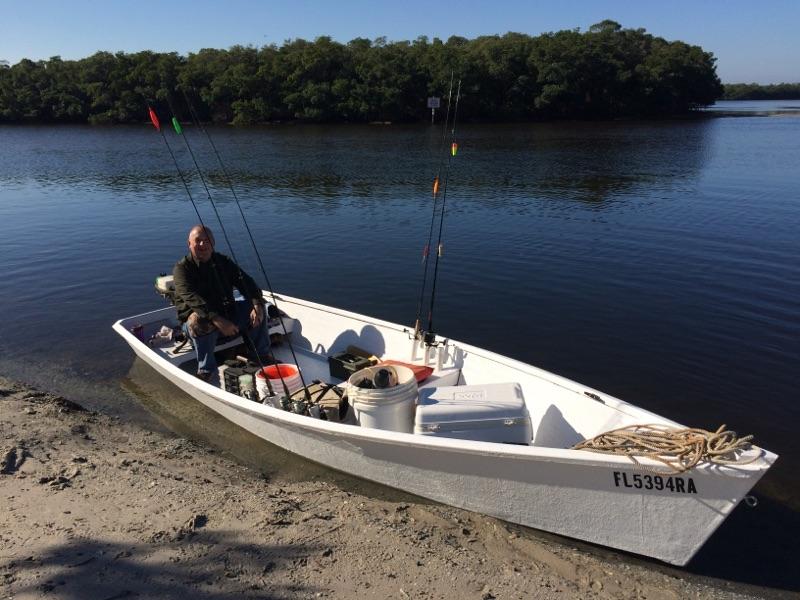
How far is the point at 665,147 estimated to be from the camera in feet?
111

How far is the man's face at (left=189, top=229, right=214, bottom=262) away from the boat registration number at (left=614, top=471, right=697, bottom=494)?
14.8 feet

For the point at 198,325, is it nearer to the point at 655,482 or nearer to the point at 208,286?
the point at 208,286

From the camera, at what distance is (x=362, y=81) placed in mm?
62375

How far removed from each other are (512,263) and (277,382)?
24.2 ft

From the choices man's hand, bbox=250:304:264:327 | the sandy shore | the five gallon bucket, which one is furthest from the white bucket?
man's hand, bbox=250:304:264:327

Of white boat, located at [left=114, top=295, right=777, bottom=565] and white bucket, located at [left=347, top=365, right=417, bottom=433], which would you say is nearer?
white boat, located at [left=114, top=295, right=777, bottom=565]

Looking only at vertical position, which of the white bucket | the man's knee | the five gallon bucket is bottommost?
the five gallon bucket

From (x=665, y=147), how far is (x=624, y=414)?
3363 centimetres

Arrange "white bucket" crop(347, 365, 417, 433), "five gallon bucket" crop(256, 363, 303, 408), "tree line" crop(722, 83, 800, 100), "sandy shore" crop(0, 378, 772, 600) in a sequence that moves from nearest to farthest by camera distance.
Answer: "sandy shore" crop(0, 378, 772, 600)
"white bucket" crop(347, 365, 417, 433)
"five gallon bucket" crop(256, 363, 303, 408)
"tree line" crop(722, 83, 800, 100)

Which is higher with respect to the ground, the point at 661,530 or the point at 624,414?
the point at 624,414

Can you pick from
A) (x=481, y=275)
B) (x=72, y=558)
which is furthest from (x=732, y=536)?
(x=481, y=275)

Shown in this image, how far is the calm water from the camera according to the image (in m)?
7.75

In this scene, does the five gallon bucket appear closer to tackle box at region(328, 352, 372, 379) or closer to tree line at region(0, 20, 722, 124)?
tackle box at region(328, 352, 372, 379)

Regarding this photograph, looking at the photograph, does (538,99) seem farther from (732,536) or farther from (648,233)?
(732,536)
